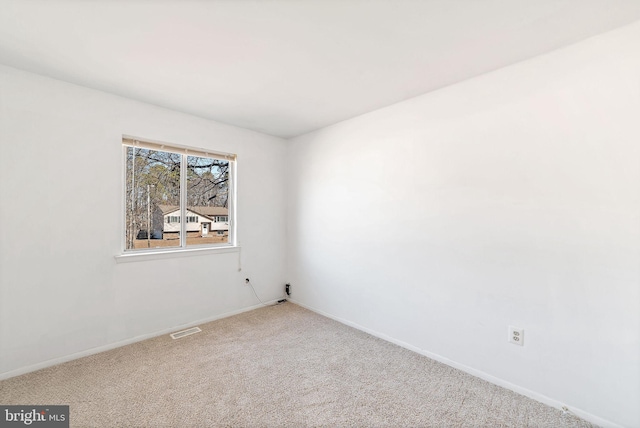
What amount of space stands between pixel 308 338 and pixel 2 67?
11.3 ft

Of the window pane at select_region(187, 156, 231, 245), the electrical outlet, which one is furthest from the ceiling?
the electrical outlet

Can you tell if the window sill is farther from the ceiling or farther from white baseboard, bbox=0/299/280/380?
the ceiling

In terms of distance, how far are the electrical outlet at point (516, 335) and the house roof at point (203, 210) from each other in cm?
320

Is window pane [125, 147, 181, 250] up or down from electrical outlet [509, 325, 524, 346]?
up

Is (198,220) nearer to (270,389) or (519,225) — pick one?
(270,389)

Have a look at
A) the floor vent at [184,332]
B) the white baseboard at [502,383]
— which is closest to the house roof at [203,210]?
the floor vent at [184,332]

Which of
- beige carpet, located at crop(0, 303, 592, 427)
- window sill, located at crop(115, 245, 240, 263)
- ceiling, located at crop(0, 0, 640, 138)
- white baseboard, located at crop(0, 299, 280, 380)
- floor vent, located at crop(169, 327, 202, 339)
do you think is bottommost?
beige carpet, located at crop(0, 303, 592, 427)

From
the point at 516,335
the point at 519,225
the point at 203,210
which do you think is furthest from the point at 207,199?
the point at 516,335

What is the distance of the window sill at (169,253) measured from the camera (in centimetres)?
263

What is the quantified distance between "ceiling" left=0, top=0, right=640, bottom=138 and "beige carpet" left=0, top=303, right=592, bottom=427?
7.94 ft

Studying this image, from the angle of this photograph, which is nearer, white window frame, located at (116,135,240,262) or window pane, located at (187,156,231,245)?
white window frame, located at (116,135,240,262)

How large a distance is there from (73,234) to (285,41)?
2429 mm

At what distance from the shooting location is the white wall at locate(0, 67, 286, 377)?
2.10 metres

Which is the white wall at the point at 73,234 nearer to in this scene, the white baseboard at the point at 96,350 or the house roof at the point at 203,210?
the white baseboard at the point at 96,350
